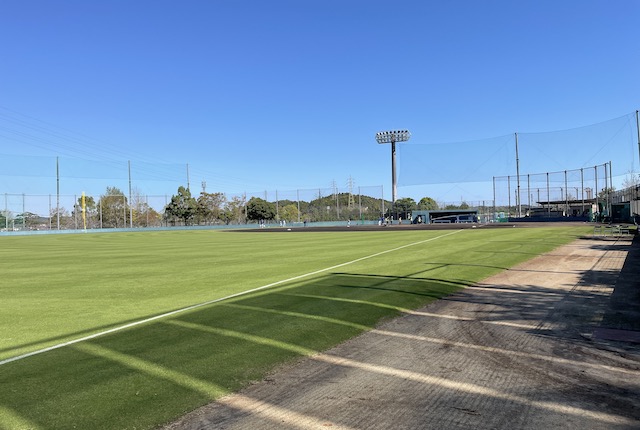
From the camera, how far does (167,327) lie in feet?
21.1

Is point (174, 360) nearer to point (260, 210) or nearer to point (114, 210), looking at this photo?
point (260, 210)

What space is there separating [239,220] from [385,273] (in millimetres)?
83894

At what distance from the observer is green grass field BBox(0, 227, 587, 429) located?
151 inches

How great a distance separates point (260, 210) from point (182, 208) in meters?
16.3

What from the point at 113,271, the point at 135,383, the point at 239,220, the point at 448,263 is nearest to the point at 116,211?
the point at 239,220

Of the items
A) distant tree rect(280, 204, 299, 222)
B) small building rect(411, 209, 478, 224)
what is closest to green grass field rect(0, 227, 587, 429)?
small building rect(411, 209, 478, 224)

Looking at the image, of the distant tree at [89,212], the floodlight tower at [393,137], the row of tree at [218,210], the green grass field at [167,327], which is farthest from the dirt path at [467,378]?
the floodlight tower at [393,137]

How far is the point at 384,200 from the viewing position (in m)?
88.4

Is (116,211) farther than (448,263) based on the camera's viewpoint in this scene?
Yes

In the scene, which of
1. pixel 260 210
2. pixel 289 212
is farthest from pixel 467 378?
pixel 289 212

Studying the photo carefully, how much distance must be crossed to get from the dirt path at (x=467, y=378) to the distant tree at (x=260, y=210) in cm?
8373

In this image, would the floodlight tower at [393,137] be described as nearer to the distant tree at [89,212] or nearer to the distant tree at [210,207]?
the distant tree at [210,207]

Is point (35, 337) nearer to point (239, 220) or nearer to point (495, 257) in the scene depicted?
point (495, 257)

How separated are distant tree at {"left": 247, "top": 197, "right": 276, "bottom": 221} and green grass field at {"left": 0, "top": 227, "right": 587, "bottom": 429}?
7638cm
